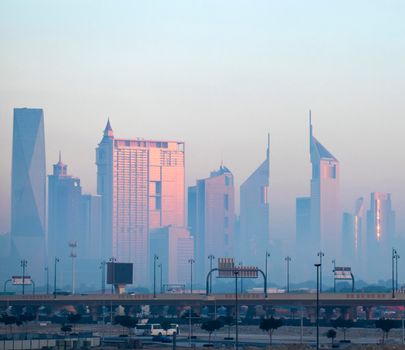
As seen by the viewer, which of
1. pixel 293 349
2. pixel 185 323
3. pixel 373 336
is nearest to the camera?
pixel 293 349

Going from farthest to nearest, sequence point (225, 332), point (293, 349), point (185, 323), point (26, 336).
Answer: point (185, 323), point (225, 332), point (26, 336), point (293, 349)

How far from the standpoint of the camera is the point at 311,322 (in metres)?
197

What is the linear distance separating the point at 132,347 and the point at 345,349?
63.9ft

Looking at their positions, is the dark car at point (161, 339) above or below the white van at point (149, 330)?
below

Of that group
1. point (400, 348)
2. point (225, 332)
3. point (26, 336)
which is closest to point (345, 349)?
point (400, 348)

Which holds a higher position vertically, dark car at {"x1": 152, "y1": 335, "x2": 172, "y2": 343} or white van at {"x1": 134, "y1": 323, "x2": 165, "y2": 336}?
white van at {"x1": 134, "y1": 323, "x2": 165, "y2": 336}

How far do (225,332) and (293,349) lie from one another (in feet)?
188

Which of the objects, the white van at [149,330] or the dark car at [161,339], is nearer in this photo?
the dark car at [161,339]

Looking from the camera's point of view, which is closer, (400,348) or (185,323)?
(400,348)

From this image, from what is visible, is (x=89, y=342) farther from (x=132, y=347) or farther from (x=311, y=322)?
(x=311, y=322)

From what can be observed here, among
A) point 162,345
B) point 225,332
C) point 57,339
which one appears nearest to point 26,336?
point 57,339

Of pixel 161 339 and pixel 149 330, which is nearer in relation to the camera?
pixel 161 339

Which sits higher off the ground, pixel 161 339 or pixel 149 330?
pixel 149 330

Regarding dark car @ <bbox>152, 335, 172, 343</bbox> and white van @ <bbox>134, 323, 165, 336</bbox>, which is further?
white van @ <bbox>134, 323, 165, 336</bbox>
